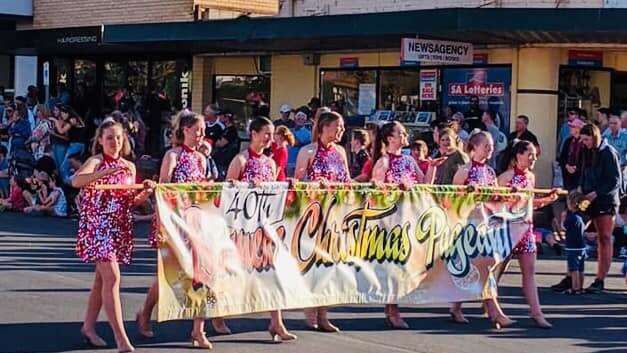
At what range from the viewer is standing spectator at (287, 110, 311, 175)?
18.0 metres

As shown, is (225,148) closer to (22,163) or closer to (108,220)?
(22,163)

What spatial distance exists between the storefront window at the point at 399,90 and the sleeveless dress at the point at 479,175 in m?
10.3

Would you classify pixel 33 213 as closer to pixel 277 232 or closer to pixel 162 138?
pixel 162 138

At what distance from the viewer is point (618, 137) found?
1623 cm

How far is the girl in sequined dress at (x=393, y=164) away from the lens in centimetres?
994

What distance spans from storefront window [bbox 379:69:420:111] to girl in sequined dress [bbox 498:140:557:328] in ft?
33.3

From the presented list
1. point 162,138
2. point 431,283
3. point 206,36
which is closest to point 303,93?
point 206,36

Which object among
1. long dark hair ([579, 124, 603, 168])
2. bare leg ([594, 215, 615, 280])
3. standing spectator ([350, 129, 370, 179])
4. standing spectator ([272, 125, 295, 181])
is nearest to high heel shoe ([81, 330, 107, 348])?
standing spectator ([272, 125, 295, 181])

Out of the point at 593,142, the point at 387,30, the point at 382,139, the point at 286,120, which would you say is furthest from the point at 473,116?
the point at 382,139

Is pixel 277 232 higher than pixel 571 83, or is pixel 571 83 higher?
pixel 571 83

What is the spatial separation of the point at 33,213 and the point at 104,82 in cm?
882

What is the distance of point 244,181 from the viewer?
9180 mm

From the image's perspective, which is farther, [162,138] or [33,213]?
[162,138]

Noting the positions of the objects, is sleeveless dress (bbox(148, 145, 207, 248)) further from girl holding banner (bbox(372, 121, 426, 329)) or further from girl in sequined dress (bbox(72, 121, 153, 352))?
girl holding banner (bbox(372, 121, 426, 329))
